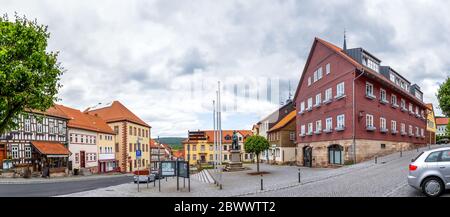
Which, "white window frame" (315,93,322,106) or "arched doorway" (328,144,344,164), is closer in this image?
"arched doorway" (328,144,344,164)

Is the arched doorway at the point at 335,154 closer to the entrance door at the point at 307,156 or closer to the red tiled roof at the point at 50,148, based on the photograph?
the entrance door at the point at 307,156

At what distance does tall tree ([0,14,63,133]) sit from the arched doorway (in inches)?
961

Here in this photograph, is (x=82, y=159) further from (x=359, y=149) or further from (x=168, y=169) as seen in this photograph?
(x=359, y=149)

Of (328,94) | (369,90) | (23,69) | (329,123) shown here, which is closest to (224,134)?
(328,94)

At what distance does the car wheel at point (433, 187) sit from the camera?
11.6 m

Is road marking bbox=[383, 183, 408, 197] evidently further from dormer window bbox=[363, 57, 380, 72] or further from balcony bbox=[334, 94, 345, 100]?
dormer window bbox=[363, 57, 380, 72]

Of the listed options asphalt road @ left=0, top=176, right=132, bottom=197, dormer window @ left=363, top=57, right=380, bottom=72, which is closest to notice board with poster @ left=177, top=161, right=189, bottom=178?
asphalt road @ left=0, top=176, right=132, bottom=197

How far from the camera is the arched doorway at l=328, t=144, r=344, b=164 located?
3250 centimetres

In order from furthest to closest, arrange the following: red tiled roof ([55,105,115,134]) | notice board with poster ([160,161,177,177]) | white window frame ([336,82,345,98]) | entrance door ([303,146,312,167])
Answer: red tiled roof ([55,105,115,134])
entrance door ([303,146,312,167])
white window frame ([336,82,345,98])
notice board with poster ([160,161,177,177])

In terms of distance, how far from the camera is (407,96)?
3862 centimetres

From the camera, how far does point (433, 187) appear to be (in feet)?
38.3

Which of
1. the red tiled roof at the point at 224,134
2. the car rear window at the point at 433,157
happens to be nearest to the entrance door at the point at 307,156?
the car rear window at the point at 433,157

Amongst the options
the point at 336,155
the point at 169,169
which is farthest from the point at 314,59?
the point at 169,169

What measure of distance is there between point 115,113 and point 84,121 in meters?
12.3
